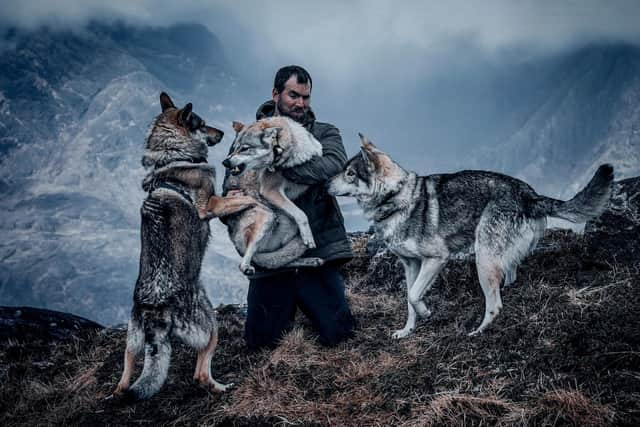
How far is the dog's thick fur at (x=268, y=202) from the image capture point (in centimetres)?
437

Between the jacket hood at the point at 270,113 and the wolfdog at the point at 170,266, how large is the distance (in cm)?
100

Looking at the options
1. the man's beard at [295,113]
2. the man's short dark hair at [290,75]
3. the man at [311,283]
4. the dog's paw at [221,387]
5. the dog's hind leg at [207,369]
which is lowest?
the dog's paw at [221,387]

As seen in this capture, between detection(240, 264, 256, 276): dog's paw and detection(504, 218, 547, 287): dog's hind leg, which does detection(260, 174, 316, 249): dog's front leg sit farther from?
detection(504, 218, 547, 287): dog's hind leg

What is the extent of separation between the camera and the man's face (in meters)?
4.66

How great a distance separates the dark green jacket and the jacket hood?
106 millimetres

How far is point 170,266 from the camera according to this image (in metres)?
3.55

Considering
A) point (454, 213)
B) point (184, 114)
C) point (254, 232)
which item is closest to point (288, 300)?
point (254, 232)

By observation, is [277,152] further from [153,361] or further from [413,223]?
[153,361]

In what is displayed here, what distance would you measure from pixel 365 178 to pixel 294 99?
3.94 ft

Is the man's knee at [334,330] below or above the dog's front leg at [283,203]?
below

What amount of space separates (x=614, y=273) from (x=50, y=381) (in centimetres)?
600

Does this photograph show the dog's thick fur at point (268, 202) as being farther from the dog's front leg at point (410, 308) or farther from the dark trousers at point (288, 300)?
the dog's front leg at point (410, 308)

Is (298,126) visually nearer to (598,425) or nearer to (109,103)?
(598,425)

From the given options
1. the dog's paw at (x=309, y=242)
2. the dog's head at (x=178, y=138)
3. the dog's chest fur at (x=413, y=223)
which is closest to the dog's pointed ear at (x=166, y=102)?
the dog's head at (x=178, y=138)
